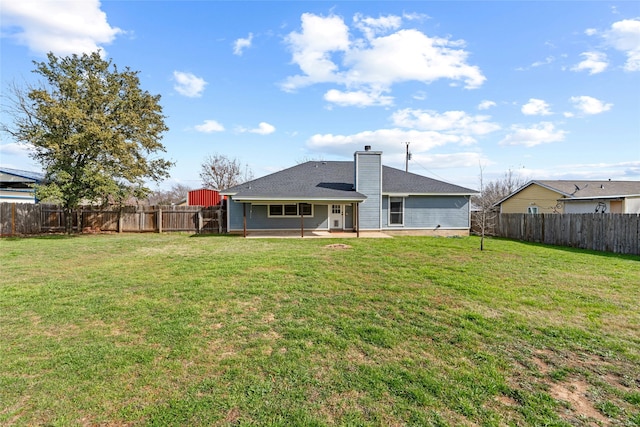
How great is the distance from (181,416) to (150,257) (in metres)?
7.90

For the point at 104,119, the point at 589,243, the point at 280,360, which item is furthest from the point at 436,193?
the point at 104,119

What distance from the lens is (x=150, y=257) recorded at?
9.26m

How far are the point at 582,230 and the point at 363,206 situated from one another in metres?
9.44

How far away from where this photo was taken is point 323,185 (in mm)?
17156

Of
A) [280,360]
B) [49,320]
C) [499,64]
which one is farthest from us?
[499,64]

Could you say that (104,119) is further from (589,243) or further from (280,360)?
(589,243)

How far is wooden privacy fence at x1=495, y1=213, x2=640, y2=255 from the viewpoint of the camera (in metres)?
10.9

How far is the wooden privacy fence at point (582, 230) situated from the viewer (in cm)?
1093

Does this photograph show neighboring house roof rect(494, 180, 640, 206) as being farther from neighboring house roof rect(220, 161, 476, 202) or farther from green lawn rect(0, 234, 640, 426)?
green lawn rect(0, 234, 640, 426)

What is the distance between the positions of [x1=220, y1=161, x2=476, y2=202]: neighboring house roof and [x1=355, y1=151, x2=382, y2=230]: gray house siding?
2.10 feet

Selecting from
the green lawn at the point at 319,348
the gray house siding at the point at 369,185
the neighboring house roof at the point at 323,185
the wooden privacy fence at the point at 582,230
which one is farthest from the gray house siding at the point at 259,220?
the wooden privacy fence at the point at 582,230

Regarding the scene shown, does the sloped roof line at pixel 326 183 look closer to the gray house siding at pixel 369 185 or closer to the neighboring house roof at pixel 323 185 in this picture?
the neighboring house roof at pixel 323 185

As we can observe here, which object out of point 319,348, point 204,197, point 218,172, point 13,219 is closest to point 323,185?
point 204,197

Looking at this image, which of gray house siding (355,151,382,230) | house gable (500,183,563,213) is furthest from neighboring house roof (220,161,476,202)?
house gable (500,183,563,213)
